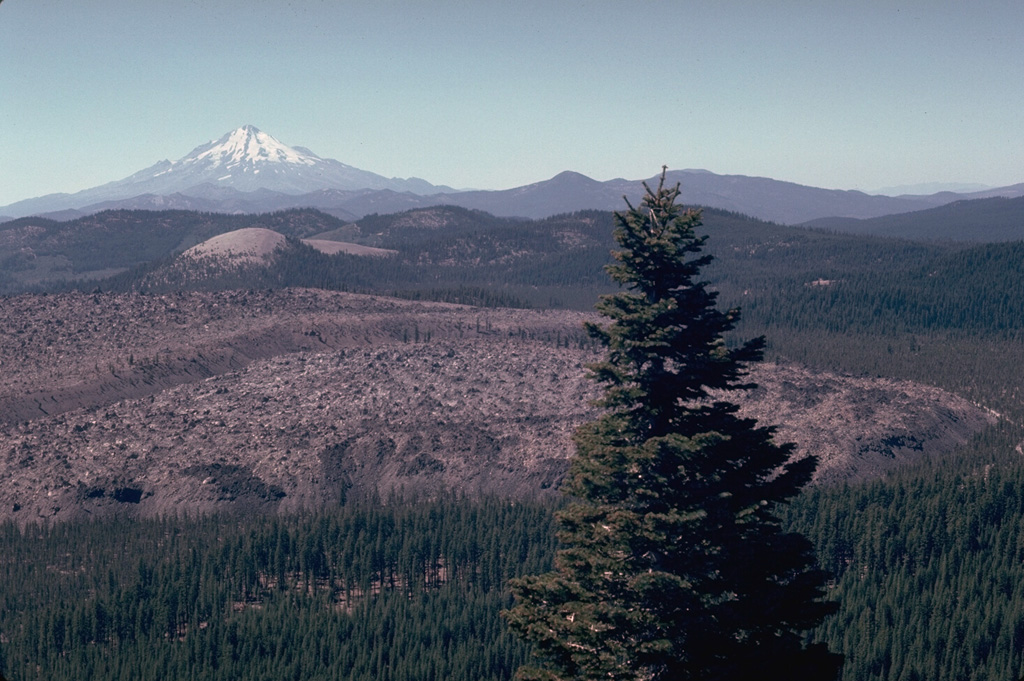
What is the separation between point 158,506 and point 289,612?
131 feet

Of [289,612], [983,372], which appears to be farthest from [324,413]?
[983,372]

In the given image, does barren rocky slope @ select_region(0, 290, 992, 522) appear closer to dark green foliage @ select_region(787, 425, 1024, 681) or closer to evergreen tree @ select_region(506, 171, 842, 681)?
dark green foliage @ select_region(787, 425, 1024, 681)

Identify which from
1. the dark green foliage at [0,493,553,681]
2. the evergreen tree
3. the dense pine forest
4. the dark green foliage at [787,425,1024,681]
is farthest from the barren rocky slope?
the evergreen tree

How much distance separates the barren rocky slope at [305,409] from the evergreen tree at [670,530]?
89.6 m

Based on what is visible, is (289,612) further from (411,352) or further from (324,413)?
(411,352)

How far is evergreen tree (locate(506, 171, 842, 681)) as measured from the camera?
1092 inches

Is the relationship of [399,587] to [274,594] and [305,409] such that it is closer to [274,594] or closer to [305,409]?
[274,594]

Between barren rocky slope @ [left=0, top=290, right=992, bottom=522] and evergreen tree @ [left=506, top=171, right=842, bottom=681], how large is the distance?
89.6 metres

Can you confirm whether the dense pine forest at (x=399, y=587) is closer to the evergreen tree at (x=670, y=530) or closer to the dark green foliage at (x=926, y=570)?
the dark green foliage at (x=926, y=570)

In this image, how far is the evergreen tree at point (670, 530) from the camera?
2773 centimetres

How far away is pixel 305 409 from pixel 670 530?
4607 inches

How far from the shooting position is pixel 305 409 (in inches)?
5576

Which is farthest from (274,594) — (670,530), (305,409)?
(670,530)

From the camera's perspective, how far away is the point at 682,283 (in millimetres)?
30062
